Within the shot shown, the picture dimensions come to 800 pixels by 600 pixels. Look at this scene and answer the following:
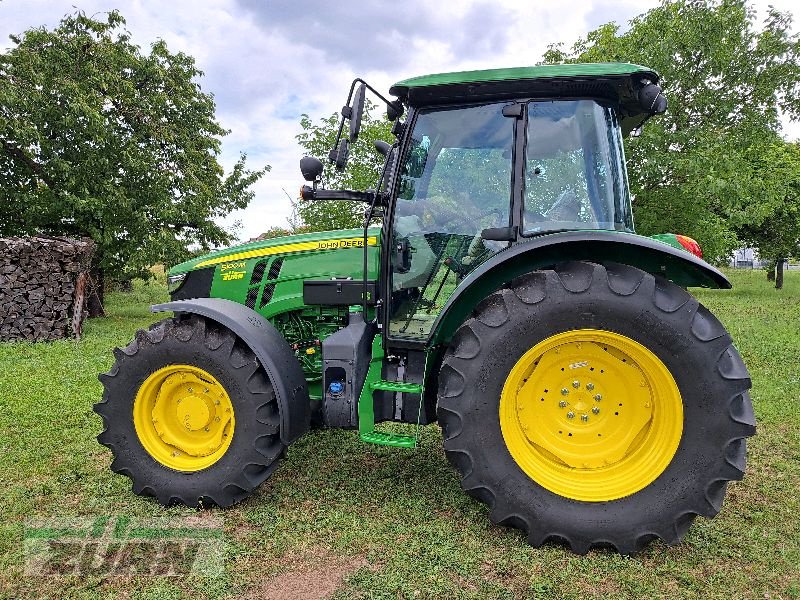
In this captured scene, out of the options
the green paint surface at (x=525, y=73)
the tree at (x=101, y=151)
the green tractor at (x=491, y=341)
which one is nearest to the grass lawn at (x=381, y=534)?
the green tractor at (x=491, y=341)

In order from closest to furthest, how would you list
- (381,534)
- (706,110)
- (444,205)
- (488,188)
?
1. (381,534)
2. (488,188)
3. (444,205)
4. (706,110)

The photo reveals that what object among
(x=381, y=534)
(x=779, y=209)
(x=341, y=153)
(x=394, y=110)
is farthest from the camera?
(x=779, y=209)

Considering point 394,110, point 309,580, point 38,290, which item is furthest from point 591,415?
point 38,290

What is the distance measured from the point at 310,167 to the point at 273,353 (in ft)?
3.60

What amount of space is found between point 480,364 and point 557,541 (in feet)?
3.22

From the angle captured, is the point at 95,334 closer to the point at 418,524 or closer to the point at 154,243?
the point at 154,243

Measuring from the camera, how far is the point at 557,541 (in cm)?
307

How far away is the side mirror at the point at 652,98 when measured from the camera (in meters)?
3.21

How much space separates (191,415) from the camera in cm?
363

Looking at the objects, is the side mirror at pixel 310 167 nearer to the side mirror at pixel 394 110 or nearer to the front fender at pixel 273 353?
the side mirror at pixel 394 110

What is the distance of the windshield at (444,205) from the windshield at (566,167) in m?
0.14

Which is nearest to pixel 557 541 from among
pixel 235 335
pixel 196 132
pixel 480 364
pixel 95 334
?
pixel 480 364

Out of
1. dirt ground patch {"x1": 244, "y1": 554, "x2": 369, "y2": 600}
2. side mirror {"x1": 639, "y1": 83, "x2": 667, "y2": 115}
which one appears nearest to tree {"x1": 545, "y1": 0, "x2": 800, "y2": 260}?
side mirror {"x1": 639, "y1": 83, "x2": 667, "y2": 115}

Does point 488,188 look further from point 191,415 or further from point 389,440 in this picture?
point 191,415
